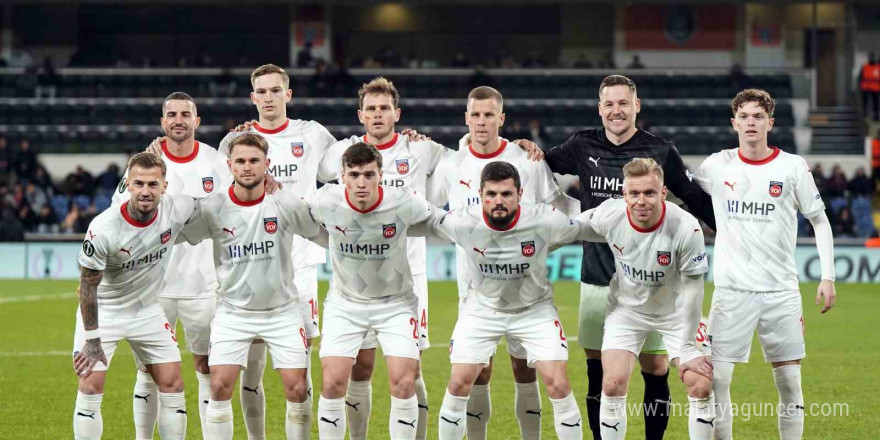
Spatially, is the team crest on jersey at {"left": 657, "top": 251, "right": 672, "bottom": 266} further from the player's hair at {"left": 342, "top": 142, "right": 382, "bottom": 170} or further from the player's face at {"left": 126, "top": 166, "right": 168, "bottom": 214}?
the player's face at {"left": 126, "top": 166, "right": 168, "bottom": 214}

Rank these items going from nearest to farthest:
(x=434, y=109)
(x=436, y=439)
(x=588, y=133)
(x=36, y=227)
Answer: (x=588, y=133), (x=436, y=439), (x=36, y=227), (x=434, y=109)

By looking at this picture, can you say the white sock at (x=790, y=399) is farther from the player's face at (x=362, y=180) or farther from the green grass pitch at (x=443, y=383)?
the player's face at (x=362, y=180)

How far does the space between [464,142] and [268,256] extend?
1634mm

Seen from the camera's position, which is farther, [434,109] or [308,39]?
[308,39]

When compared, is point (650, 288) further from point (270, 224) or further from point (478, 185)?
point (270, 224)

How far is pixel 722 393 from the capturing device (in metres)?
6.66

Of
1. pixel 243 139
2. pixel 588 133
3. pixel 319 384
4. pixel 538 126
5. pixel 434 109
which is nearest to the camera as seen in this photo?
pixel 243 139

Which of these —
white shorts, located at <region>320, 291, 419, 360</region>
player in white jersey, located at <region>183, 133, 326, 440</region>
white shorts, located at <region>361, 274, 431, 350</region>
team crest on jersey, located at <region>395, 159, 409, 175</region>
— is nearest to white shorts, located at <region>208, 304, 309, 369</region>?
player in white jersey, located at <region>183, 133, 326, 440</region>

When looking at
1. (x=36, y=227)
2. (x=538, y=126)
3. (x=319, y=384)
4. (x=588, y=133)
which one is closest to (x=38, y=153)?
(x=36, y=227)

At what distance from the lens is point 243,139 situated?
6.41 meters

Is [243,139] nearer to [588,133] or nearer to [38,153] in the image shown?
[588,133]

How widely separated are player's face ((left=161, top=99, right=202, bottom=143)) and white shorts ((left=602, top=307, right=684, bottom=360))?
9.54 ft

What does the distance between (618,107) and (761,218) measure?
1.09m

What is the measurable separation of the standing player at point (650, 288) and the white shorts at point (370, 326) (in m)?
1.15
